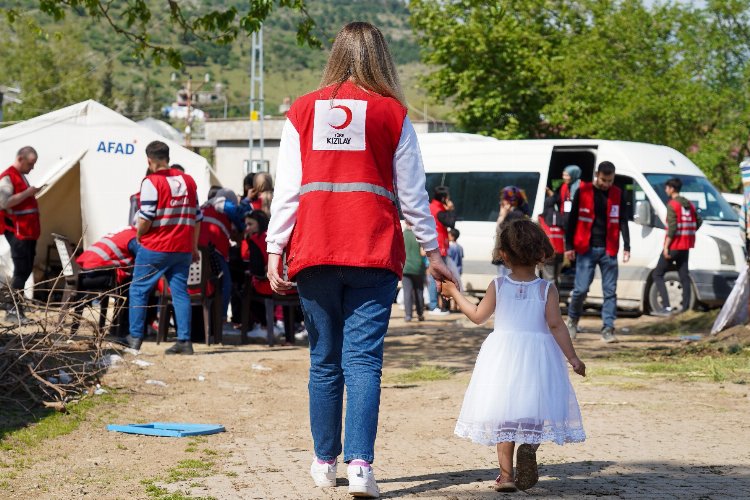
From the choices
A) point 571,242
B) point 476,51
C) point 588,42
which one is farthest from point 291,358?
point 476,51

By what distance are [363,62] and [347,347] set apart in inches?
47.9

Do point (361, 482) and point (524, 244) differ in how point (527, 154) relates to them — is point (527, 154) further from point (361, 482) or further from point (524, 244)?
point (361, 482)

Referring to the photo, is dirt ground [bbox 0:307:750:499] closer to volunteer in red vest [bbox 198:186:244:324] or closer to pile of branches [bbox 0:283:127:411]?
pile of branches [bbox 0:283:127:411]

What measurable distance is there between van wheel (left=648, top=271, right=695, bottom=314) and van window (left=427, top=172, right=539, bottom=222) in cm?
229

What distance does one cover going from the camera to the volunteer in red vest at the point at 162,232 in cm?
1116

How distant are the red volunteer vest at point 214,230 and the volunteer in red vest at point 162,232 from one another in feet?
3.30

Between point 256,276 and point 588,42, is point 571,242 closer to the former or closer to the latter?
point 256,276

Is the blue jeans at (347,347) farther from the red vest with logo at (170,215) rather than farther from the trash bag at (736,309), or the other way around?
the trash bag at (736,309)

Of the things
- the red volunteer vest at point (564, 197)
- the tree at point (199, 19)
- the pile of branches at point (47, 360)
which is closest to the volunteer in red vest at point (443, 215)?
the red volunteer vest at point (564, 197)

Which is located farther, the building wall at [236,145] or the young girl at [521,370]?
the building wall at [236,145]

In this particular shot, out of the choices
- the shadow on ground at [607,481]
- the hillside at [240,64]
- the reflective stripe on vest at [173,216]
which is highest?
the hillside at [240,64]

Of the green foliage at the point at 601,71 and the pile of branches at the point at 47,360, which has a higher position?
the green foliage at the point at 601,71

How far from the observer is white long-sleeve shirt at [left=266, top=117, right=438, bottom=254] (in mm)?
5477

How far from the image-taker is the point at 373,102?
17.7ft
